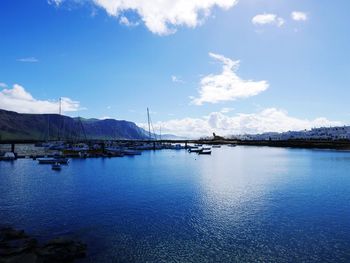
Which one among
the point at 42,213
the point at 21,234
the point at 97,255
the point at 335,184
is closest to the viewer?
the point at 97,255

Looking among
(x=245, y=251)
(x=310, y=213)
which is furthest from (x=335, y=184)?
(x=245, y=251)

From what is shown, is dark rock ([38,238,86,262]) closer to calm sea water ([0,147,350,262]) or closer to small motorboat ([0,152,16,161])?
calm sea water ([0,147,350,262])

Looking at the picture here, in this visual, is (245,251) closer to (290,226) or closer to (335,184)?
(290,226)

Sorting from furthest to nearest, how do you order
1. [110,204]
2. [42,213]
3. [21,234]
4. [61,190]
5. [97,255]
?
[61,190]
[110,204]
[42,213]
[21,234]
[97,255]

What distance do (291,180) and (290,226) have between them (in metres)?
38.3

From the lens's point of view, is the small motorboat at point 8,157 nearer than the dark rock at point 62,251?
No

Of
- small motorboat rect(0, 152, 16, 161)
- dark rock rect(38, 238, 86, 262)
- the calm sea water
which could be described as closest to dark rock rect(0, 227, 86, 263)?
dark rock rect(38, 238, 86, 262)

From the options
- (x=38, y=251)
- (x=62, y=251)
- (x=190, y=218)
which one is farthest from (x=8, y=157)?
(x=62, y=251)

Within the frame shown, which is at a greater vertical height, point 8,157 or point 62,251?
point 8,157

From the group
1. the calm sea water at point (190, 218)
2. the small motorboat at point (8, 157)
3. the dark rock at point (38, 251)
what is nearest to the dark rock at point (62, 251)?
the dark rock at point (38, 251)

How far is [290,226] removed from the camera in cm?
3328

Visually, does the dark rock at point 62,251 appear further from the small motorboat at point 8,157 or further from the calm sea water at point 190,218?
the small motorboat at point 8,157

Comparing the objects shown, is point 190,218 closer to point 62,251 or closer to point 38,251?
point 62,251

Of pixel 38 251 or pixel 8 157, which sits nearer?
pixel 38 251
